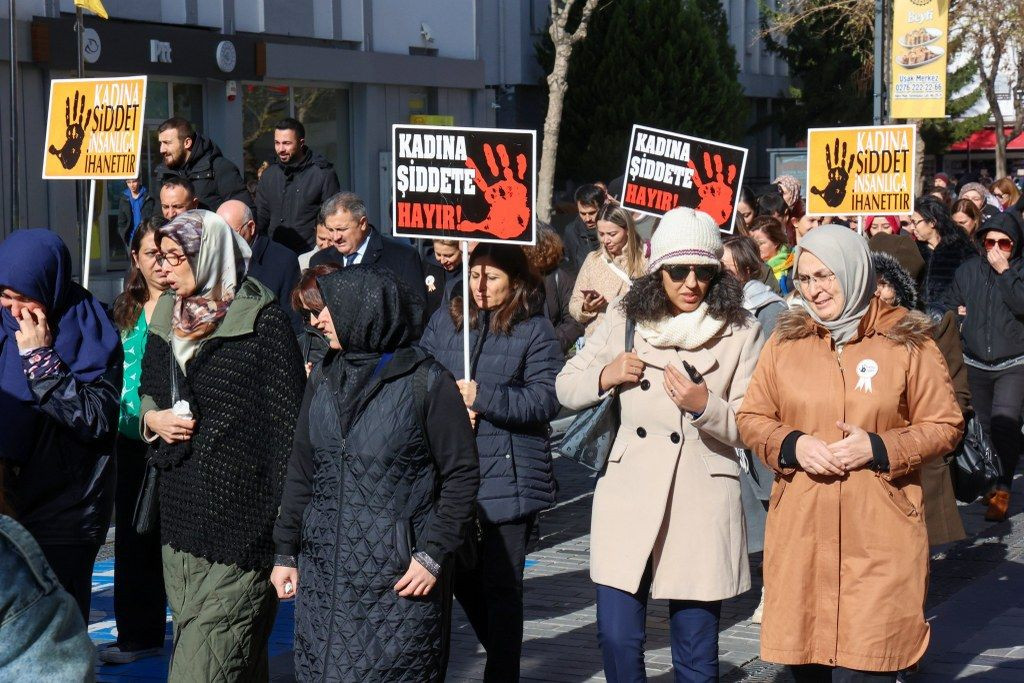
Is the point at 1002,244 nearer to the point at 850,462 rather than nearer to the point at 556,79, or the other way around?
the point at 850,462

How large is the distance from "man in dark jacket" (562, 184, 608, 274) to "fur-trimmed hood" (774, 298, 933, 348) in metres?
6.49

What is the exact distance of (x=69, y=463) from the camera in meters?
5.38

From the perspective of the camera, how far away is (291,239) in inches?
464

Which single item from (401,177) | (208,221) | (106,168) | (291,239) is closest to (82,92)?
(106,168)

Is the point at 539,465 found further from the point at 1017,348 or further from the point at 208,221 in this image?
the point at 1017,348

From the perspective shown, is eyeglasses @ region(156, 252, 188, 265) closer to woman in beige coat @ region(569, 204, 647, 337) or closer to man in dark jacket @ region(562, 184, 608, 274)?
woman in beige coat @ region(569, 204, 647, 337)

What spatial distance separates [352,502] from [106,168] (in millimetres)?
6503

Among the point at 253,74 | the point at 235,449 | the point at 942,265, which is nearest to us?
the point at 235,449

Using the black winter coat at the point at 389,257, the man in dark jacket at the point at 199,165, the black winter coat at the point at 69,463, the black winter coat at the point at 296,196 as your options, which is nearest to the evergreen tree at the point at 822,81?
the black winter coat at the point at 296,196

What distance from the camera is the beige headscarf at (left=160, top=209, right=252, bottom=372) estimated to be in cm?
520

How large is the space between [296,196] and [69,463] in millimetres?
6680

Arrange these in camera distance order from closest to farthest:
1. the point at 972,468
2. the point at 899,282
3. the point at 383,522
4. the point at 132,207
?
the point at 383,522, the point at 899,282, the point at 972,468, the point at 132,207

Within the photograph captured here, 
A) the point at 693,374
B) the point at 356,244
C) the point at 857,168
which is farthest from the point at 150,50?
the point at 693,374

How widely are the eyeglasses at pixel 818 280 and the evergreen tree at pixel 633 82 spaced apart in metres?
28.7
